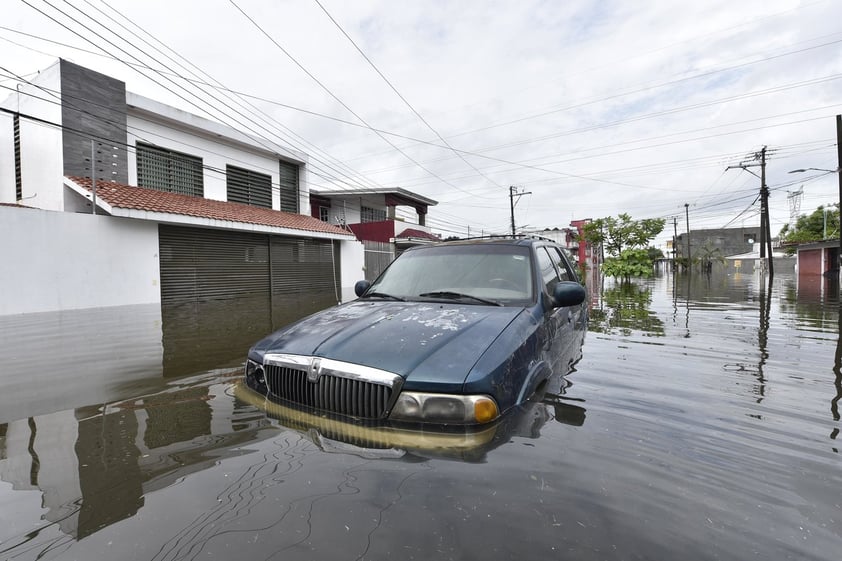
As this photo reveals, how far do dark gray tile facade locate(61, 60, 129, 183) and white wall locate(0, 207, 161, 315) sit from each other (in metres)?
2.23

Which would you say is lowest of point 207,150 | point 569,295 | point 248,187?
point 569,295

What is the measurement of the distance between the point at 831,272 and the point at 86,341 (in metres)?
40.1

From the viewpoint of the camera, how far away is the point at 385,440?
2.11 m

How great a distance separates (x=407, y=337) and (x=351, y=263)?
16.0 m

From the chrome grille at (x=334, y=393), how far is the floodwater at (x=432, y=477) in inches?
4.1

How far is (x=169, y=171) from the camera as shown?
Answer: 13.3 metres

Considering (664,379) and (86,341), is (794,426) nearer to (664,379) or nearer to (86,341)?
(664,379)

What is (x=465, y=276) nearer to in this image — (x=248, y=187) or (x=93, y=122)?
(x=93, y=122)

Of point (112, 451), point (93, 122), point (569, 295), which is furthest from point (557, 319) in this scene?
point (93, 122)

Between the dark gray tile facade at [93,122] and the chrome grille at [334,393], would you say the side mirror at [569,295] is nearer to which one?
the chrome grille at [334,393]

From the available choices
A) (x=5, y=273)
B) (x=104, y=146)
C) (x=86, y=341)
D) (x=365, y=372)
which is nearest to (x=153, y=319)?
(x=86, y=341)

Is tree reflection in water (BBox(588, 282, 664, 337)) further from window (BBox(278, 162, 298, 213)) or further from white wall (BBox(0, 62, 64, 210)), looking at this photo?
window (BBox(278, 162, 298, 213))

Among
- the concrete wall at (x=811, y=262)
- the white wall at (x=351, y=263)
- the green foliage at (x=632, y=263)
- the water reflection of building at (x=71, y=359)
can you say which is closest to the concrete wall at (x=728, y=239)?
the concrete wall at (x=811, y=262)

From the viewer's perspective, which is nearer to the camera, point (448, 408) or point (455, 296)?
point (448, 408)
